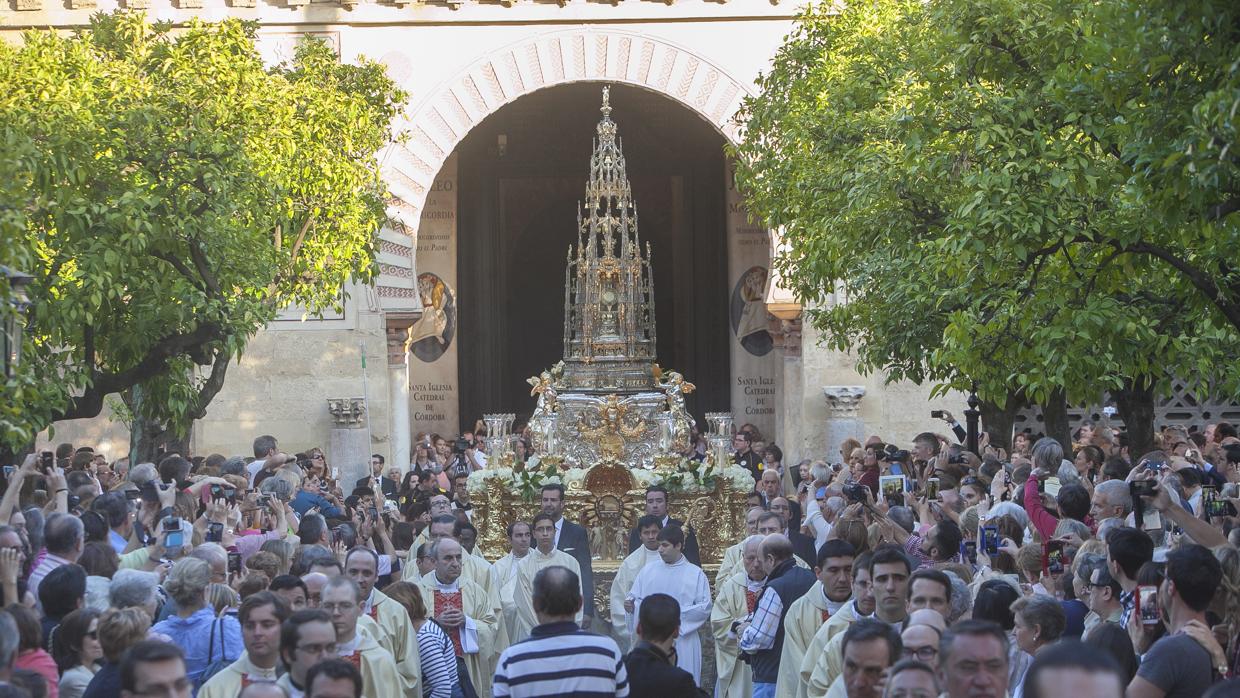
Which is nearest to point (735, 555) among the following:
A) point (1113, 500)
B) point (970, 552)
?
point (970, 552)

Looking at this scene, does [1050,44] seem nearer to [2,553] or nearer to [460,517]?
[460,517]

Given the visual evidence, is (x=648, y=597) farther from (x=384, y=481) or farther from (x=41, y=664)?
(x=384, y=481)

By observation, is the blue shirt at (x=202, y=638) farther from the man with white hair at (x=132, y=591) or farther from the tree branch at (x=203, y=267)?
the tree branch at (x=203, y=267)

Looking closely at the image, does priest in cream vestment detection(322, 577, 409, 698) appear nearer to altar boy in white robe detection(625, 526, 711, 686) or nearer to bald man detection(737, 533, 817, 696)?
bald man detection(737, 533, 817, 696)

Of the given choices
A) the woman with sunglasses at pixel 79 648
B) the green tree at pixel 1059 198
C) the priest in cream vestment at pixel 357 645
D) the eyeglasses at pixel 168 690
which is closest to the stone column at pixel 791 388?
the green tree at pixel 1059 198

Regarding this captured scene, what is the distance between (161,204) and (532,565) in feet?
14.6

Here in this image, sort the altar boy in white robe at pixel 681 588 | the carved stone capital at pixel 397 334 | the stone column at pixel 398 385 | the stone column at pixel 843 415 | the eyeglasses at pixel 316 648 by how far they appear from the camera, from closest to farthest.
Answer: the eyeglasses at pixel 316 648 → the altar boy in white robe at pixel 681 588 → the stone column at pixel 843 415 → the carved stone capital at pixel 397 334 → the stone column at pixel 398 385

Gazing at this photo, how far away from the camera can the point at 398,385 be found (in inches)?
968

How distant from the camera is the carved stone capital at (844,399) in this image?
2353cm

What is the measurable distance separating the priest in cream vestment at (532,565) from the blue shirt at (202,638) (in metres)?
4.06

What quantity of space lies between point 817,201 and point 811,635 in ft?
26.2

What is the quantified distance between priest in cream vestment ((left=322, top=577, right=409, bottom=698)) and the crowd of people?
0.01 meters

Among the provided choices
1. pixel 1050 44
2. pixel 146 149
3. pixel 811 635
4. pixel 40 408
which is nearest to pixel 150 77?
pixel 146 149

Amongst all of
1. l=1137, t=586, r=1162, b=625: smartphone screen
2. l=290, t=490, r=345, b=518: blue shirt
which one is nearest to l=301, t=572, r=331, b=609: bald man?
l=1137, t=586, r=1162, b=625: smartphone screen
